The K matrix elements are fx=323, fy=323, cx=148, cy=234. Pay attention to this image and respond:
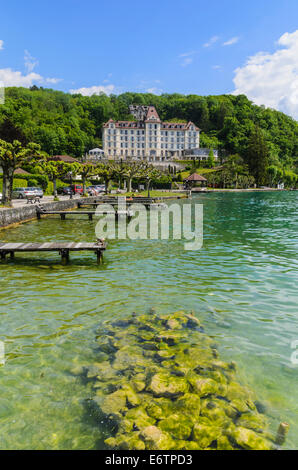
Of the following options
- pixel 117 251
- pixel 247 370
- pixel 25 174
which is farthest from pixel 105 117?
pixel 247 370

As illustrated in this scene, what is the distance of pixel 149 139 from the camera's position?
6265 inches

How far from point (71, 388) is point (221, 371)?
2.91m

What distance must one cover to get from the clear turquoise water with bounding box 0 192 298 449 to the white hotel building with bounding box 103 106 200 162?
469ft

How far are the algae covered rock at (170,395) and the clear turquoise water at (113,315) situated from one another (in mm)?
302

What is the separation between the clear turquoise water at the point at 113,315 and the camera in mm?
5305

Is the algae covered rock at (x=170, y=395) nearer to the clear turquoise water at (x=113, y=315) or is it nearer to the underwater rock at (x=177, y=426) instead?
the underwater rock at (x=177, y=426)

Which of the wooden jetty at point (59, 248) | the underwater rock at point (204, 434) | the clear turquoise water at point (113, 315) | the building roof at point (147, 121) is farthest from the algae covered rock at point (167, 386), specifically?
the building roof at point (147, 121)

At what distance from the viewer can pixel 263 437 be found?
4.75 m

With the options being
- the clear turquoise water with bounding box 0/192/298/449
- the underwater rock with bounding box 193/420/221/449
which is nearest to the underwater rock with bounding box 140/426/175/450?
the underwater rock with bounding box 193/420/221/449

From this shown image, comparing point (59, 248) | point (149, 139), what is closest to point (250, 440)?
point (59, 248)

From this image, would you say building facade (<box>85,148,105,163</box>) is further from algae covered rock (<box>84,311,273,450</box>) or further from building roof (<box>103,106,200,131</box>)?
algae covered rock (<box>84,311,273,450</box>)

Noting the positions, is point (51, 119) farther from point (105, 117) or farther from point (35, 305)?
point (35, 305)

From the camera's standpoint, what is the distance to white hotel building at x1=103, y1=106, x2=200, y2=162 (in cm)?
15725

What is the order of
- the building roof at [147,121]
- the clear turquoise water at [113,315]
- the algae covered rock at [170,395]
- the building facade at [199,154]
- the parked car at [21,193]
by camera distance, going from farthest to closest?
the building roof at [147,121] → the building facade at [199,154] → the parked car at [21,193] → the clear turquoise water at [113,315] → the algae covered rock at [170,395]
